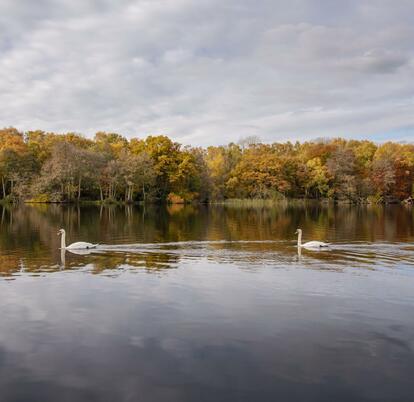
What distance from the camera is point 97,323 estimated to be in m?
10.1

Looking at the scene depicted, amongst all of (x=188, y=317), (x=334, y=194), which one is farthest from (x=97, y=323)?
(x=334, y=194)

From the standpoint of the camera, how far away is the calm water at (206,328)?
7133mm

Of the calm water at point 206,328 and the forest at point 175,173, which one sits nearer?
the calm water at point 206,328

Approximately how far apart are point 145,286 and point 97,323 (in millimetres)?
3640

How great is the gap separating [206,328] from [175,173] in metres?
75.7

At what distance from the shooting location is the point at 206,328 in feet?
32.1

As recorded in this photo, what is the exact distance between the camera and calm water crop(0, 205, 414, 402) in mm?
7133

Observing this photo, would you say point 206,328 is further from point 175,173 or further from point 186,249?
point 175,173

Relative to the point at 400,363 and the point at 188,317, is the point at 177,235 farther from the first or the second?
the point at 400,363

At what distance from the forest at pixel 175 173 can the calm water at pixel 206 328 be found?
2333 inches

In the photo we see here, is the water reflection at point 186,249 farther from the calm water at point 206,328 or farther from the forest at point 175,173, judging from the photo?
the forest at point 175,173

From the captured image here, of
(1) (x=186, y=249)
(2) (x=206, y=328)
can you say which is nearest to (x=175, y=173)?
(1) (x=186, y=249)

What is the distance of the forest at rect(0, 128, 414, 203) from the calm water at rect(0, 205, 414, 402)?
194 ft

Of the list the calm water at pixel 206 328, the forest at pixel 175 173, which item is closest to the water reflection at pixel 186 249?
the calm water at pixel 206 328
